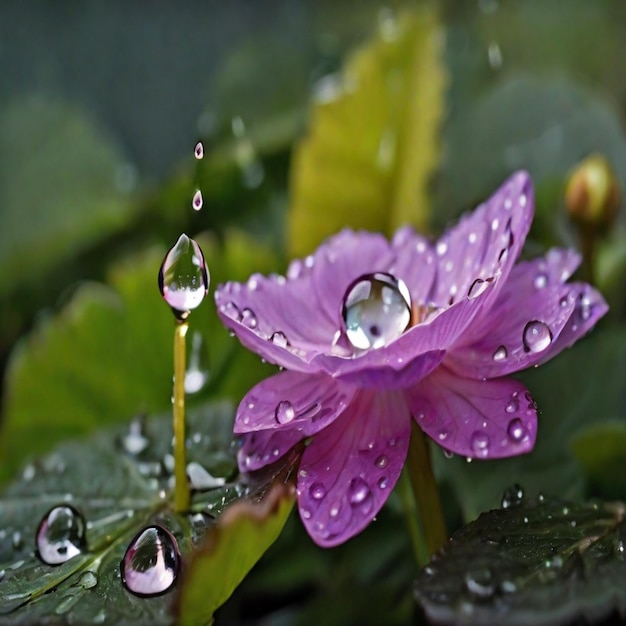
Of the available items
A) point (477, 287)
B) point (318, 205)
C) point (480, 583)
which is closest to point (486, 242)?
point (477, 287)

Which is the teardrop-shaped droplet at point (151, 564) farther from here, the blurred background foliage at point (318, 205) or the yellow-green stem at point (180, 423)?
the blurred background foliage at point (318, 205)

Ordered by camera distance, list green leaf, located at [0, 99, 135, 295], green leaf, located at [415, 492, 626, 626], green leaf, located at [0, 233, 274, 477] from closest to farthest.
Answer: green leaf, located at [415, 492, 626, 626] → green leaf, located at [0, 233, 274, 477] → green leaf, located at [0, 99, 135, 295]

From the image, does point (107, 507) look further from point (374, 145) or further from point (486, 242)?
point (374, 145)

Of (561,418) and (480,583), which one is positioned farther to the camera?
(561,418)

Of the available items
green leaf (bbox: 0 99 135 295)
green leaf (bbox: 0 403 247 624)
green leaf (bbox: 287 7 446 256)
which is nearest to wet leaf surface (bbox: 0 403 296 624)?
green leaf (bbox: 0 403 247 624)

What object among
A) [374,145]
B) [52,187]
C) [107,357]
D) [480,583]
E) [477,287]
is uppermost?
[52,187]

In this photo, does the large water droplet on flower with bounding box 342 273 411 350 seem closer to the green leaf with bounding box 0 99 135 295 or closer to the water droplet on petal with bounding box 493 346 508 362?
Result: the water droplet on petal with bounding box 493 346 508 362
